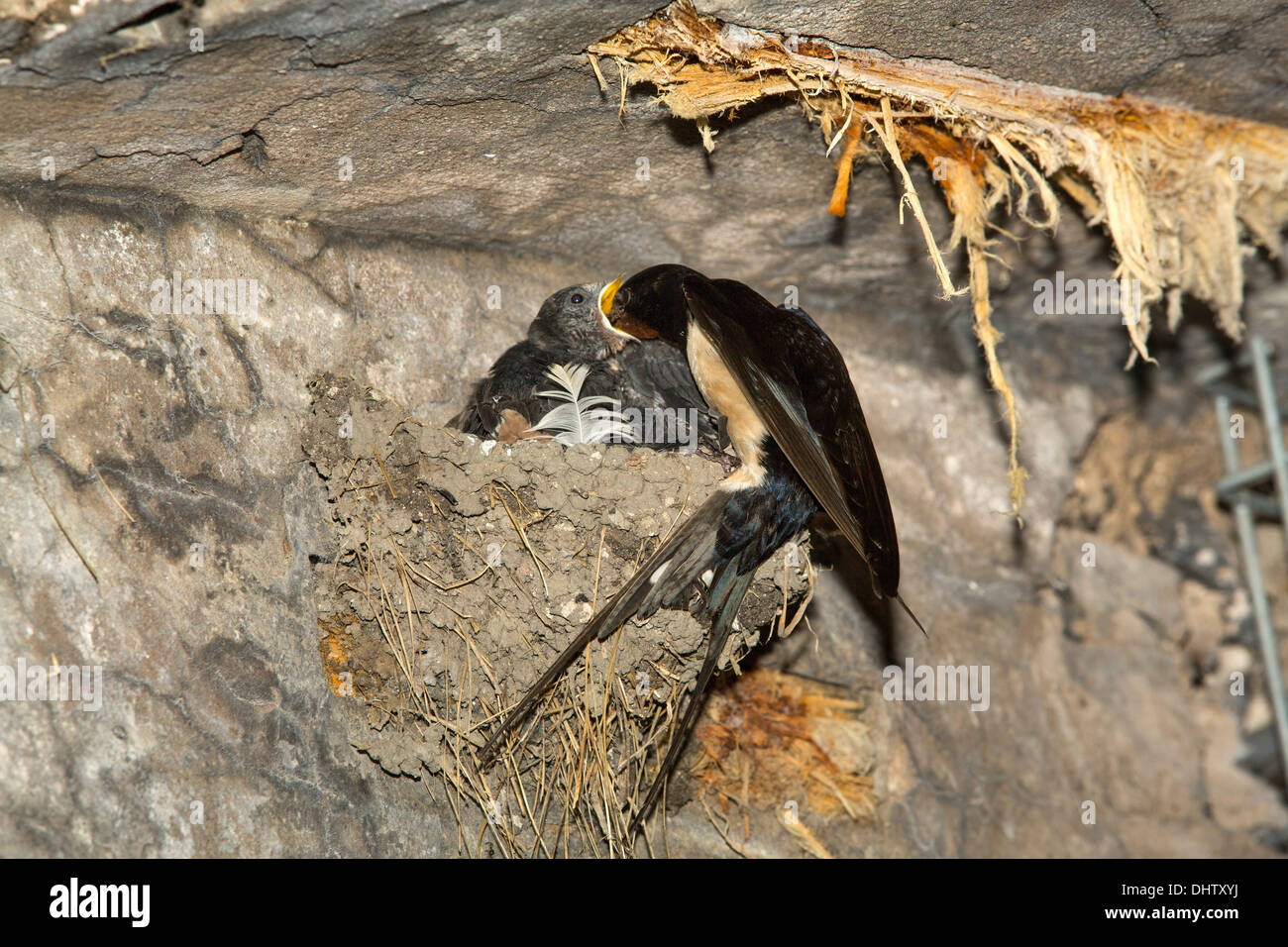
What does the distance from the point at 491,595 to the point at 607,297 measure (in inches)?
37.6

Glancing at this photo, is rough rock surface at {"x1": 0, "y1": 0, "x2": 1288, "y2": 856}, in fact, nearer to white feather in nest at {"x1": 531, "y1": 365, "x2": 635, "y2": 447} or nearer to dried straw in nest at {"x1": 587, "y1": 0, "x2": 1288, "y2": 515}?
dried straw in nest at {"x1": 587, "y1": 0, "x2": 1288, "y2": 515}

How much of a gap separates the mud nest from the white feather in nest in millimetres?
150

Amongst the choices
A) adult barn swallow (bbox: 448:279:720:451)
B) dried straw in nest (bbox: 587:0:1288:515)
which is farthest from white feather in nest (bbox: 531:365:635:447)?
dried straw in nest (bbox: 587:0:1288:515)

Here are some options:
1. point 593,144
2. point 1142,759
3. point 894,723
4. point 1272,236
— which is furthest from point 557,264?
point 1142,759

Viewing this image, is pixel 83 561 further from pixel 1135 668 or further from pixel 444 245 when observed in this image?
pixel 1135 668

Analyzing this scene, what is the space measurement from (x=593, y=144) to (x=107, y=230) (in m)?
1.13

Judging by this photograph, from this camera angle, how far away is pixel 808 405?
8.57 ft

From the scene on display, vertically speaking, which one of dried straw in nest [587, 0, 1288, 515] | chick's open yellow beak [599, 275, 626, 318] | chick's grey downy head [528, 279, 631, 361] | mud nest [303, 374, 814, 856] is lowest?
mud nest [303, 374, 814, 856]

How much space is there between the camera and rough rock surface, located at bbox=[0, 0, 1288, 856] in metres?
2.14

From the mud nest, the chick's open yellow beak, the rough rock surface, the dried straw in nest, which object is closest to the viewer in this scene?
the rough rock surface

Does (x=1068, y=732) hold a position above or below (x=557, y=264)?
below

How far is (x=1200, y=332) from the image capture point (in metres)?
4.25

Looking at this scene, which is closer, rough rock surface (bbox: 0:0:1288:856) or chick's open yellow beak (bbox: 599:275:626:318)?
rough rock surface (bbox: 0:0:1288:856)

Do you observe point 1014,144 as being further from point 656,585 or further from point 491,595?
point 491,595
